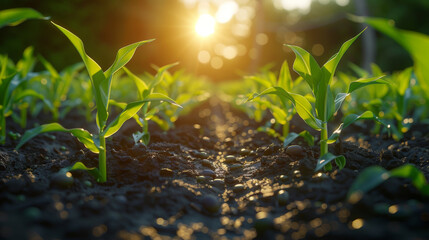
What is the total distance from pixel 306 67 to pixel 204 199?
99 centimetres

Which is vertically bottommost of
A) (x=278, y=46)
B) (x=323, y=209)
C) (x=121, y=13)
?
(x=323, y=209)

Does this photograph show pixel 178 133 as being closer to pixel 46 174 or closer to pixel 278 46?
pixel 46 174

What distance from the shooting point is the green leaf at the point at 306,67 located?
1869mm

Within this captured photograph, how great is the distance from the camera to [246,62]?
99.6 ft

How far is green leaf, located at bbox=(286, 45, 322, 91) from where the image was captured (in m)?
1.87

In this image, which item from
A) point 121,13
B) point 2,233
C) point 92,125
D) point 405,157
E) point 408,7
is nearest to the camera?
point 2,233

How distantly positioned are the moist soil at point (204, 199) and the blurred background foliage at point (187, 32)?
2.26m

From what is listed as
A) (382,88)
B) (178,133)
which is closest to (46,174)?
(178,133)

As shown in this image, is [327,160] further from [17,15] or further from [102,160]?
[17,15]

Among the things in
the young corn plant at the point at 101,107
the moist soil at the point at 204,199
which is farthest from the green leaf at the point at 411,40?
the young corn plant at the point at 101,107

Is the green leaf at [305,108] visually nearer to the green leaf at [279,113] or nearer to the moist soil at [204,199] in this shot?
the moist soil at [204,199]

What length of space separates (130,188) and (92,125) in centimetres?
278

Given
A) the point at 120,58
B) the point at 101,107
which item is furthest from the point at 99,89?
the point at 120,58

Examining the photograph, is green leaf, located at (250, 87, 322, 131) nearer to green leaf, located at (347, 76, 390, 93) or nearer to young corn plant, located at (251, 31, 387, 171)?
young corn plant, located at (251, 31, 387, 171)
